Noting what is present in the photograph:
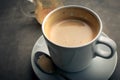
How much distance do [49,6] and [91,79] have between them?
0.26 meters

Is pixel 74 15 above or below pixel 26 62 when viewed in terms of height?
above

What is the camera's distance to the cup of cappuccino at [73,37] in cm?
48

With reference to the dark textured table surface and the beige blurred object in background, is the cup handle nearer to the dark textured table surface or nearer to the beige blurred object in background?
the dark textured table surface

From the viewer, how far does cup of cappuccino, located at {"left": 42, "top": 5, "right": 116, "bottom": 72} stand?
480 mm

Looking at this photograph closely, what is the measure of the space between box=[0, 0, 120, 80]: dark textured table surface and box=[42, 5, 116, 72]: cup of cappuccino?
8cm

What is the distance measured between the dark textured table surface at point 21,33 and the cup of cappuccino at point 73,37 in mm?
83

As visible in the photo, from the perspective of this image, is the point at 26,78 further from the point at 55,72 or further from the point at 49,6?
the point at 49,6

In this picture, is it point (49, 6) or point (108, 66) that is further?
point (49, 6)

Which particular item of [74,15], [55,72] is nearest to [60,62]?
[55,72]

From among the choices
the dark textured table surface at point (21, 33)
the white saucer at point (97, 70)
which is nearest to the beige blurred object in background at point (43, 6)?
the dark textured table surface at point (21, 33)

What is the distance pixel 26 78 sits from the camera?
0.55m

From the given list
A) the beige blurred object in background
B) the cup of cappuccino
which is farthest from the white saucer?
the beige blurred object in background

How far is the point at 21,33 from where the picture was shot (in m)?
0.65

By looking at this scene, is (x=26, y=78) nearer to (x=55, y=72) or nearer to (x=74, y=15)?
(x=55, y=72)
